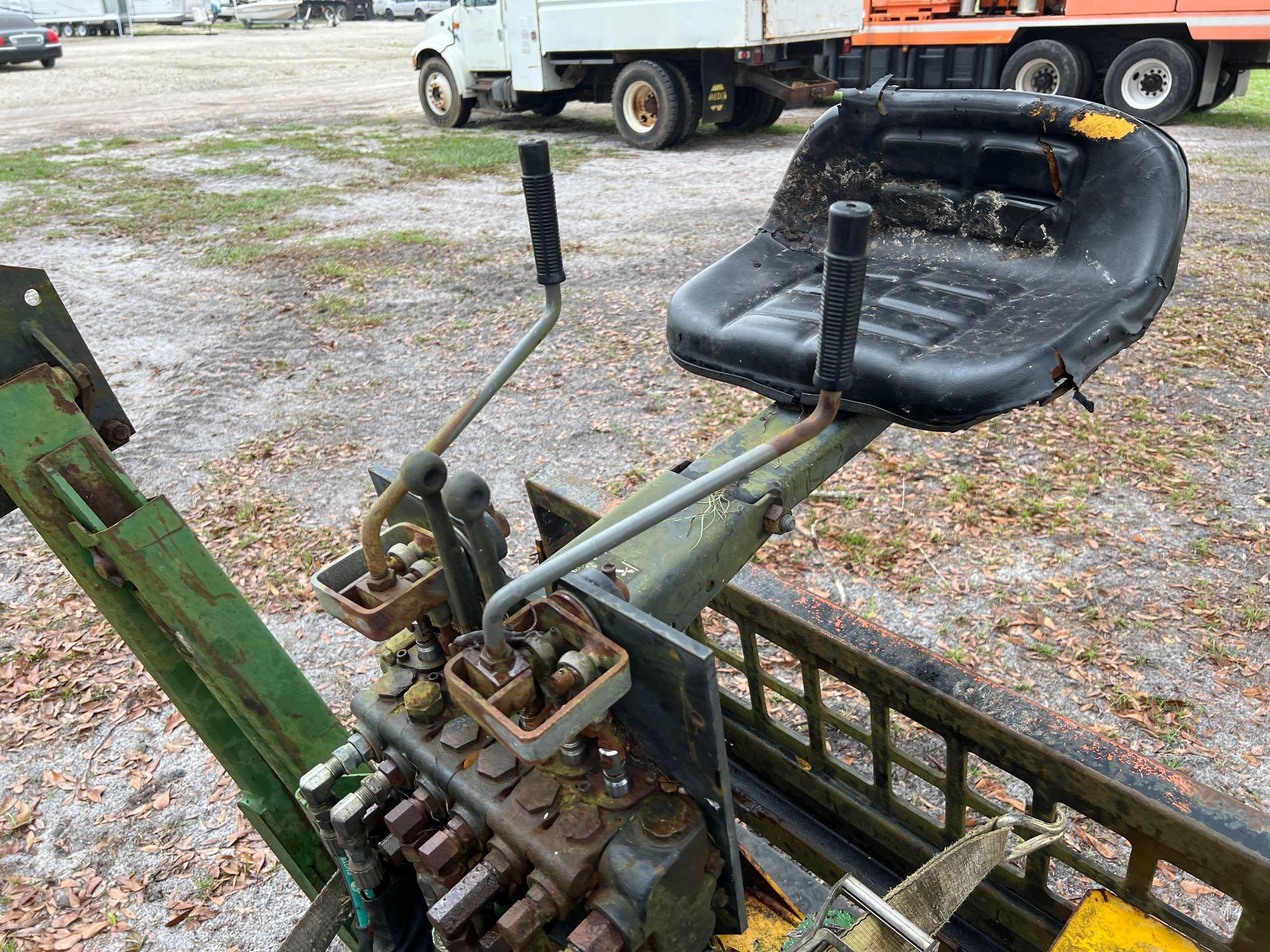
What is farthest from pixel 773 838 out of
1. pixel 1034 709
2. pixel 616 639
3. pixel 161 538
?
pixel 161 538

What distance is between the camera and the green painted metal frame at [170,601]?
4.15 ft

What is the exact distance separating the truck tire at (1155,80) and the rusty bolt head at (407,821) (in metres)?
11.5

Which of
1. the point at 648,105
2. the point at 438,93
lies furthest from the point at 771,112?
the point at 438,93

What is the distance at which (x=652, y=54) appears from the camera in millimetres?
10766

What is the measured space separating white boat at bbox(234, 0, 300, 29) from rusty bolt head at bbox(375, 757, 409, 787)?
127 ft

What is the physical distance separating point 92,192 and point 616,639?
1112cm

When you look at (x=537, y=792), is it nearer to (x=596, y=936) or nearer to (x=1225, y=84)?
(x=596, y=936)

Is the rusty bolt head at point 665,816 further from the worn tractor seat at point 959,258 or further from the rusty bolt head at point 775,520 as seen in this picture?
the worn tractor seat at point 959,258

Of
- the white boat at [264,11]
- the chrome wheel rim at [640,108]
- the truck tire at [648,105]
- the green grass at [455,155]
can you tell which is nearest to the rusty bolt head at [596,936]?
the green grass at [455,155]

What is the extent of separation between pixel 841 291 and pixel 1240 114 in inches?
555

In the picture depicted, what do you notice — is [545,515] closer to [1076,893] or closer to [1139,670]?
[1076,893]

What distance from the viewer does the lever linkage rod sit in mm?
1042

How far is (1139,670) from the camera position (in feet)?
9.61

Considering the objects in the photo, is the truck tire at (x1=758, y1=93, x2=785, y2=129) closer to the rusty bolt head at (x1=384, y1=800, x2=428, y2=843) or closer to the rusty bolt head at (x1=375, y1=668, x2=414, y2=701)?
the rusty bolt head at (x1=375, y1=668, x2=414, y2=701)
